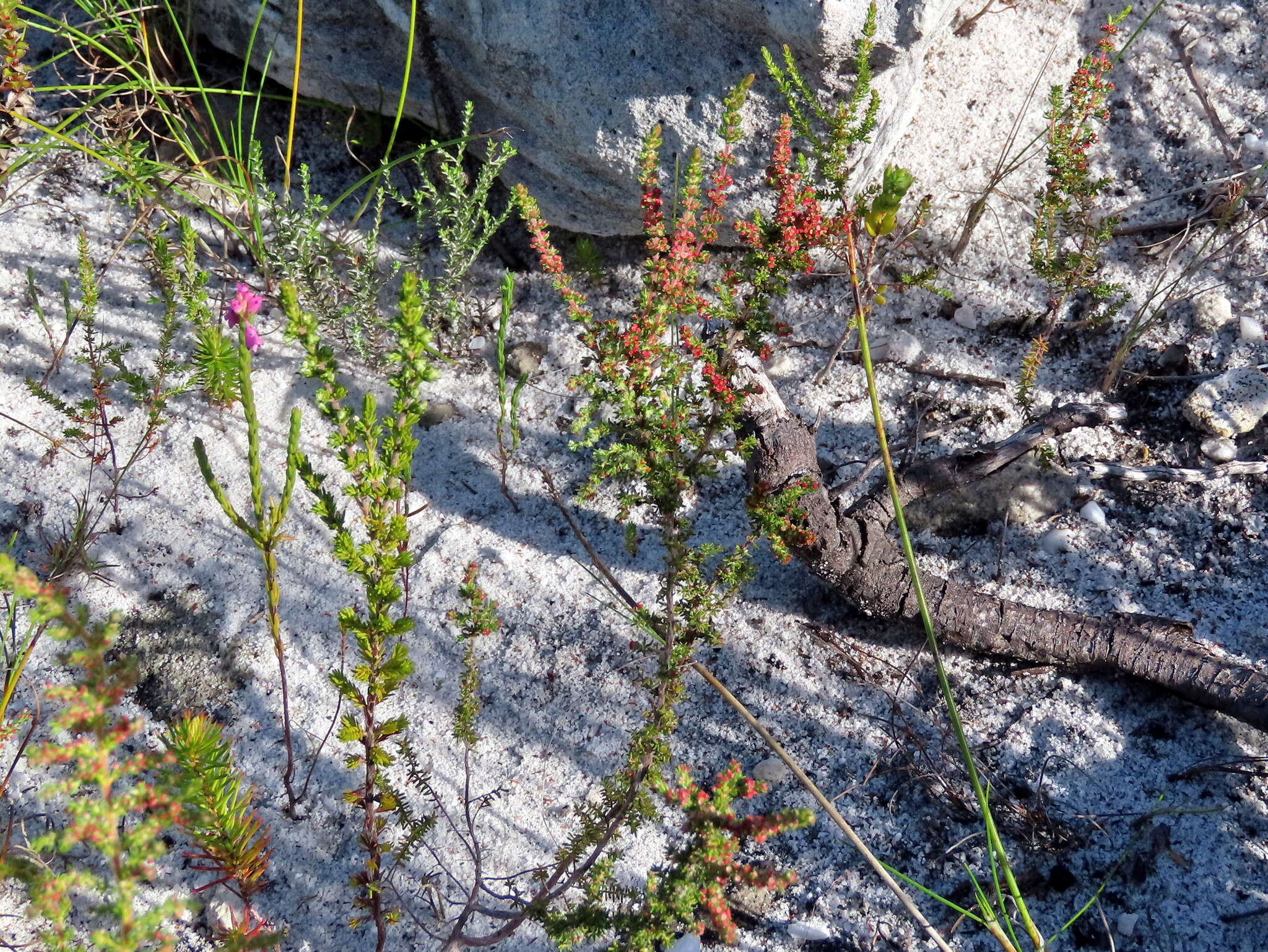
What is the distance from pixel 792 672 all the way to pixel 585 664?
0.58m

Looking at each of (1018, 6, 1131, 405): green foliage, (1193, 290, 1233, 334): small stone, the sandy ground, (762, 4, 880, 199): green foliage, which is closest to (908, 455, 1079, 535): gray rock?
the sandy ground

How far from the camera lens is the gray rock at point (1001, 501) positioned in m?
2.82

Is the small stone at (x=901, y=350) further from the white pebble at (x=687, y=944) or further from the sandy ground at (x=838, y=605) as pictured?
the white pebble at (x=687, y=944)

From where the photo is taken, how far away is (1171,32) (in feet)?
11.5

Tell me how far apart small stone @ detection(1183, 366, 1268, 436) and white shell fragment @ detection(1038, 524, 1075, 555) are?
0.57 meters

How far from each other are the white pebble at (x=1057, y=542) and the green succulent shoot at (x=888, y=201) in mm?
1498

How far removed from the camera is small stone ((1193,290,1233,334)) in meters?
3.11

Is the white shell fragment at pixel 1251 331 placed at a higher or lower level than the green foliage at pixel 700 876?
higher

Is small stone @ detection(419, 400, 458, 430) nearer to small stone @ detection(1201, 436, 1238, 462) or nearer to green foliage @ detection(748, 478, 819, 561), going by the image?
green foliage @ detection(748, 478, 819, 561)

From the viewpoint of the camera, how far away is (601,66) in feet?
9.71

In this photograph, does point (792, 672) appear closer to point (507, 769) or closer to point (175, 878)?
point (507, 769)

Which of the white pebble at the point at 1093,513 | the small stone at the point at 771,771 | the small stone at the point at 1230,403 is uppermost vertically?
the small stone at the point at 1230,403

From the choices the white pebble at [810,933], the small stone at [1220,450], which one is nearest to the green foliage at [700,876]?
the white pebble at [810,933]

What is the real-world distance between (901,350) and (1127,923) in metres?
1.80
